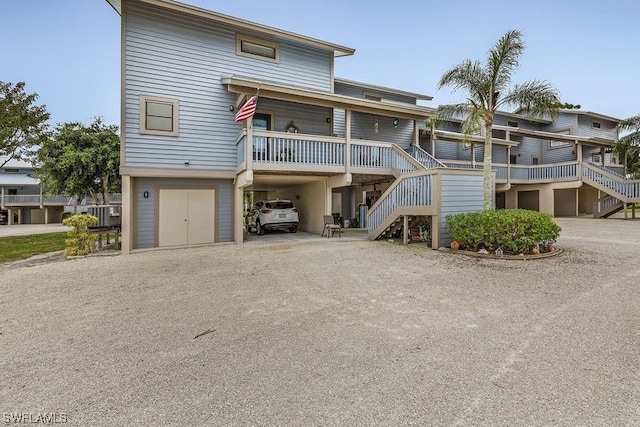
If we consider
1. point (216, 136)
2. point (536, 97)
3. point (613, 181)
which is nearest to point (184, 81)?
point (216, 136)

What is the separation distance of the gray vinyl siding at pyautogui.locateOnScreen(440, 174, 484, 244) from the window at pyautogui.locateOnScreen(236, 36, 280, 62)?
869cm

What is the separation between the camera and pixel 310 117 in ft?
43.9

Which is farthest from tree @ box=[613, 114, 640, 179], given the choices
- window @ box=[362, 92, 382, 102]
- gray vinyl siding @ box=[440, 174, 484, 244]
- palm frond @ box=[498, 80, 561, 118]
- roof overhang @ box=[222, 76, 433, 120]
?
gray vinyl siding @ box=[440, 174, 484, 244]

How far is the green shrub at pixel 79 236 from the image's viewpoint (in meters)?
9.45

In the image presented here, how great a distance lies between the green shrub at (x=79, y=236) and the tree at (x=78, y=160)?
43.2 feet

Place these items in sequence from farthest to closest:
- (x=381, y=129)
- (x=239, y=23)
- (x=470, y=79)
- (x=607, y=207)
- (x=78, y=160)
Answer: (x=78, y=160)
(x=607, y=207)
(x=381, y=129)
(x=239, y=23)
(x=470, y=79)

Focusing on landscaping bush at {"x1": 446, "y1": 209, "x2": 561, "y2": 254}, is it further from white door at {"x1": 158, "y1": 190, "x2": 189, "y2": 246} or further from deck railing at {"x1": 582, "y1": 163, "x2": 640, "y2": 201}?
deck railing at {"x1": 582, "y1": 163, "x2": 640, "y2": 201}

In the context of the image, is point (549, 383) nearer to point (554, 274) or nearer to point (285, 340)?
point (285, 340)

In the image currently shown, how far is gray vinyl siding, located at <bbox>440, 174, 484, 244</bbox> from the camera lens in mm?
9141

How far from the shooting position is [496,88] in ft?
33.9

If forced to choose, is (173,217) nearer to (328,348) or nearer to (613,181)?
(328,348)

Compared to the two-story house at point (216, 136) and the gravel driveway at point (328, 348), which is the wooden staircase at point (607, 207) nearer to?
the two-story house at point (216, 136)

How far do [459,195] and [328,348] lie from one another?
Result: 307 inches

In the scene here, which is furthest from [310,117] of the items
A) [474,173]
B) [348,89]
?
[474,173]
